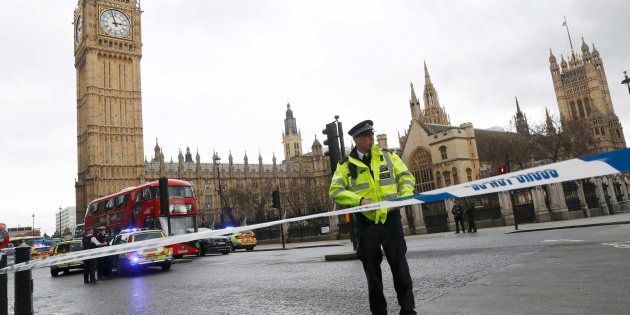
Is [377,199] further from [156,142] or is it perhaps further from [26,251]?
[156,142]

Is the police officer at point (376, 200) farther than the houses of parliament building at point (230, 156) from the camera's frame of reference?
No

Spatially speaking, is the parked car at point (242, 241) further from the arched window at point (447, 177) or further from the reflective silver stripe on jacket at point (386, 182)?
the arched window at point (447, 177)

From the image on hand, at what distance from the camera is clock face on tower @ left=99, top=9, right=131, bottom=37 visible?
236 feet

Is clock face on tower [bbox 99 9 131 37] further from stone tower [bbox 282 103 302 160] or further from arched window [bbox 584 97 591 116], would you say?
arched window [bbox 584 97 591 116]

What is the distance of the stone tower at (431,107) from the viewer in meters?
85.4

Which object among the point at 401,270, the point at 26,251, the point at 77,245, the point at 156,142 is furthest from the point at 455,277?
the point at 156,142

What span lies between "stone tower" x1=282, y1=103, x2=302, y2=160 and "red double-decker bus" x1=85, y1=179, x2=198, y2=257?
109m

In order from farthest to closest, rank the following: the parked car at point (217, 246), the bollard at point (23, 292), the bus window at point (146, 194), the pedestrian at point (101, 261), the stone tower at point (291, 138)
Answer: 1. the stone tower at point (291, 138)
2. the parked car at point (217, 246)
3. the bus window at point (146, 194)
4. the pedestrian at point (101, 261)
5. the bollard at point (23, 292)

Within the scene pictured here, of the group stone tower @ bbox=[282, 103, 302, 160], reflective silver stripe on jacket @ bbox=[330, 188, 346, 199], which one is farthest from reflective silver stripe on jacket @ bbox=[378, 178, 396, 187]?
stone tower @ bbox=[282, 103, 302, 160]

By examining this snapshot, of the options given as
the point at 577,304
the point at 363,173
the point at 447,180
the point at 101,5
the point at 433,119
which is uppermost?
the point at 101,5

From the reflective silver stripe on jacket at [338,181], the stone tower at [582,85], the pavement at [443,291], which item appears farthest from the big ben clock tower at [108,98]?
the stone tower at [582,85]

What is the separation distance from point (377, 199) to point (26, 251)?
16.3 feet

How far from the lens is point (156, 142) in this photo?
9150 cm

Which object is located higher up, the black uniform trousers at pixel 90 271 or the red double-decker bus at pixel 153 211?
the red double-decker bus at pixel 153 211
